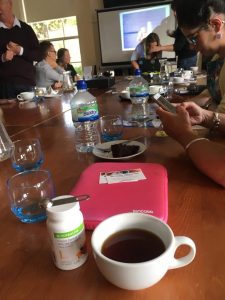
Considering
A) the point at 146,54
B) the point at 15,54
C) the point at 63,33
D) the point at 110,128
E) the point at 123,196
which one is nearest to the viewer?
the point at 123,196

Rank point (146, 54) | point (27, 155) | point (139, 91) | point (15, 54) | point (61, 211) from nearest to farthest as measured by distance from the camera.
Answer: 1. point (61, 211)
2. point (27, 155)
3. point (139, 91)
4. point (15, 54)
5. point (146, 54)

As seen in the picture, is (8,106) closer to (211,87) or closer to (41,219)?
(211,87)

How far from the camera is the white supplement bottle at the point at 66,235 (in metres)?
0.47

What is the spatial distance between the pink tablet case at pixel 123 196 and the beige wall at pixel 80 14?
17.5 ft

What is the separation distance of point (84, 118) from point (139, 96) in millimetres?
497

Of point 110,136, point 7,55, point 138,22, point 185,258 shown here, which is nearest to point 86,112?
point 110,136

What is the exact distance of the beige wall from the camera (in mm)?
5477

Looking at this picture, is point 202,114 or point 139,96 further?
point 139,96

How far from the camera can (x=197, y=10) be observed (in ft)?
3.50

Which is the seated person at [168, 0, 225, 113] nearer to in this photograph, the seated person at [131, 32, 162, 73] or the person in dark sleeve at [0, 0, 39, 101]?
the person in dark sleeve at [0, 0, 39, 101]

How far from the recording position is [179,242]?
46 cm

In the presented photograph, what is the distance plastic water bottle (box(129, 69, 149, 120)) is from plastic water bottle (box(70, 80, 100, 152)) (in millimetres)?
278

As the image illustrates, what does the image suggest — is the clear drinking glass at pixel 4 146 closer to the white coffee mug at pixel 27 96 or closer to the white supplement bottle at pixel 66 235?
the white supplement bottle at pixel 66 235

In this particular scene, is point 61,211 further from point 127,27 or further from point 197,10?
point 127,27
